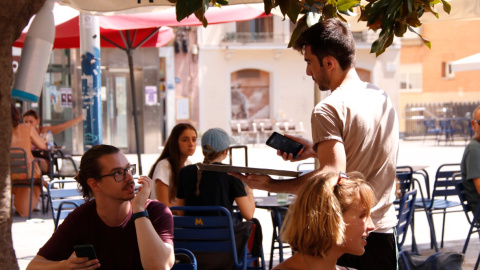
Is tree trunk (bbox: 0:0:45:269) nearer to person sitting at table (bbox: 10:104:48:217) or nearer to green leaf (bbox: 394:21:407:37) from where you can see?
green leaf (bbox: 394:21:407:37)

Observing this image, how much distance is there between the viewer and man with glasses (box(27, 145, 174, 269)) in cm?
316

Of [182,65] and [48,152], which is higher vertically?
[182,65]

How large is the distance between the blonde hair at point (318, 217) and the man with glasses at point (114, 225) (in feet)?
2.92

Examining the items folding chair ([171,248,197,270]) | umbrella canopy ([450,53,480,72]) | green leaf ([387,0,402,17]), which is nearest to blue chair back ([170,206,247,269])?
folding chair ([171,248,197,270])

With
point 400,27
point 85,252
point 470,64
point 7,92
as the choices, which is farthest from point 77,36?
point 85,252

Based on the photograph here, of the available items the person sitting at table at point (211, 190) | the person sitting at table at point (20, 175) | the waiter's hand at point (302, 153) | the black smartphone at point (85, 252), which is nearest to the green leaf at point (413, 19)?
the waiter's hand at point (302, 153)

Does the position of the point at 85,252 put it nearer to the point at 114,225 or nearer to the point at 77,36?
the point at 114,225

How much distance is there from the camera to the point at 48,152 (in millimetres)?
10367

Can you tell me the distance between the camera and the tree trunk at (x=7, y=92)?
142 inches

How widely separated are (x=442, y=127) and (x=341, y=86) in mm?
24772

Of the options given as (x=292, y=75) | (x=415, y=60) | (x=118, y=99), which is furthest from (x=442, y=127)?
(x=118, y=99)

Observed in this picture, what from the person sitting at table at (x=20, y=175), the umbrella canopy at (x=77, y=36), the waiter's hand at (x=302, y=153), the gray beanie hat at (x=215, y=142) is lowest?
the person sitting at table at (x=20, y=175)

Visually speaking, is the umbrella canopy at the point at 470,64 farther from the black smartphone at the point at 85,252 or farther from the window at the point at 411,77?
the window at the point at 411,77

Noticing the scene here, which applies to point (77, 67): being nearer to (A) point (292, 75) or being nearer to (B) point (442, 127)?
(A) point (292, 75)
